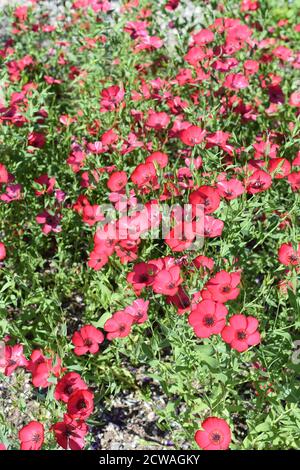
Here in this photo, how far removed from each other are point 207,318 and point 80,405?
55cm

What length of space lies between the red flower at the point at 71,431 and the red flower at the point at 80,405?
23 millimetres

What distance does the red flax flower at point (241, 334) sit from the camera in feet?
6.00

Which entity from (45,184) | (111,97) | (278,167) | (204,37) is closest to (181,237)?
(278,167)

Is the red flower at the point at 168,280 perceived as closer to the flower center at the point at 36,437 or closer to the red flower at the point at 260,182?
the red flower at the point at 260,182

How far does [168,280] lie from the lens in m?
2.01

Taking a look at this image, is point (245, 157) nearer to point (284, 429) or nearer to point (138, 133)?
point (138, 133)

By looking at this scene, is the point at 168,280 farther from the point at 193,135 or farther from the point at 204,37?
the point at 204,37

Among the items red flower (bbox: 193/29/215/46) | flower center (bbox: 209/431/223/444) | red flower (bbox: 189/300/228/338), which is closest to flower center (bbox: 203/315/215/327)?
red flower (bbox: 189/300/228/338)

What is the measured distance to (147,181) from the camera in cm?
240

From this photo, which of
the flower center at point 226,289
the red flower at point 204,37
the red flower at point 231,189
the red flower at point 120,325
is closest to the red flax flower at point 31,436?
the red flower at point 120,325

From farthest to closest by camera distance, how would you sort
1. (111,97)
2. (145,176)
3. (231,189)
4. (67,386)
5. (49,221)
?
(111,97)
(49,221)
(145,176)
(231,189)
(67,386)

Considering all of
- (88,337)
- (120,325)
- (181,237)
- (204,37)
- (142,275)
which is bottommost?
(88,337)

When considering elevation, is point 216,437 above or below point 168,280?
below

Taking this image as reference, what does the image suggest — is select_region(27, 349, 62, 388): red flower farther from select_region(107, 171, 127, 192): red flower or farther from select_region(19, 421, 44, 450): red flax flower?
select_region(107, 171, 127, 192): red flower
